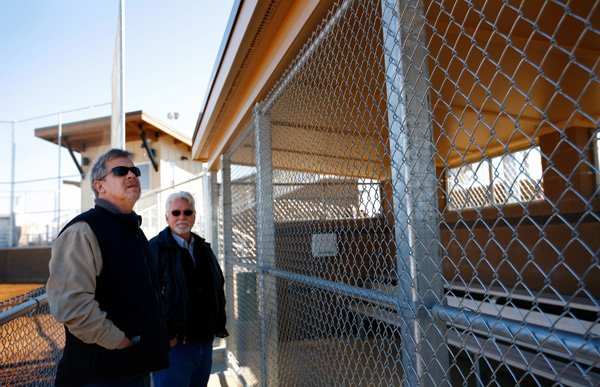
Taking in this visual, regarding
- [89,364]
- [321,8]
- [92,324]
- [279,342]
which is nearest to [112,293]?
[92,324]

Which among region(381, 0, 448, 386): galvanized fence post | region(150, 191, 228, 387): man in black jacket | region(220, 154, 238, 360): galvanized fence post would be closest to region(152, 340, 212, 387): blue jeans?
region(150, 191, 228, 387): man in black jacket

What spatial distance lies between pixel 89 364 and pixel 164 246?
129 cm

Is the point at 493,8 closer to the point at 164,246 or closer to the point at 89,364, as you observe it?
the point at 164,246

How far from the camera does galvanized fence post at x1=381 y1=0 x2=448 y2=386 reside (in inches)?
61.7

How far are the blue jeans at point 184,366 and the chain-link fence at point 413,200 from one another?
2.19 ft

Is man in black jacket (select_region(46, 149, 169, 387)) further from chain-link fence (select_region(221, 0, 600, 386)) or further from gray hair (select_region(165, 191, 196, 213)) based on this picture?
gray hair (select_region(165, 191, 196, 213))

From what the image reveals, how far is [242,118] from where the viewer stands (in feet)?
16.1

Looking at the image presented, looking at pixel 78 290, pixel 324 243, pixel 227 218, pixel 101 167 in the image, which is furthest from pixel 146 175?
pixel 78 290

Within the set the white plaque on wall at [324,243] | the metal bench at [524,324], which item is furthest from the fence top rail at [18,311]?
the metal bench at [524,324]

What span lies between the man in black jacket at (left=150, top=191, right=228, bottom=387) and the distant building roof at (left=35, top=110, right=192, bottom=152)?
13.9 metres

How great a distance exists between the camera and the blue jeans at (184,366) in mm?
3215

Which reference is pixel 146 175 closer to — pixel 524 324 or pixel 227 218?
pixel 227 218

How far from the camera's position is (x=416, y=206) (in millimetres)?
1587

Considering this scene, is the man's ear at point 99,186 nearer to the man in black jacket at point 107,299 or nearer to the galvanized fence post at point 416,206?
the man in black jacket at point 107,299
